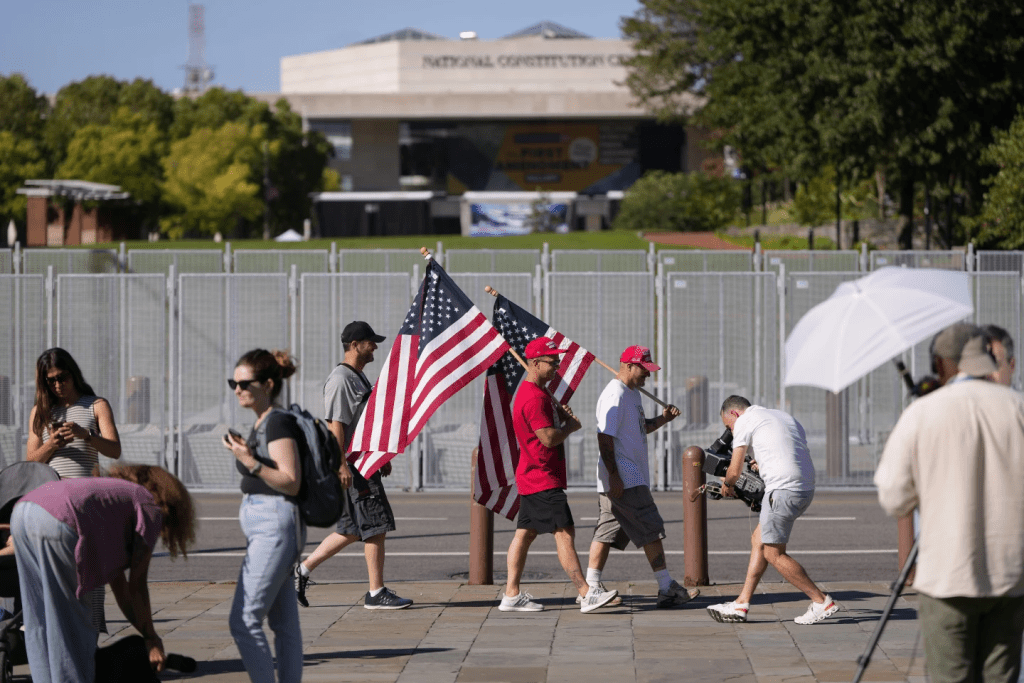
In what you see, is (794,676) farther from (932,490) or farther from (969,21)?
(969,21)

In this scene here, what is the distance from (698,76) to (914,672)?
178 feet

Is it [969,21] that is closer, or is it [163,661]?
[163,661]

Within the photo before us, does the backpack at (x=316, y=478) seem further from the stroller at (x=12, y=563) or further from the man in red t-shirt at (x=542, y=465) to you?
the man in red t-shirt at (x=542, y=465)

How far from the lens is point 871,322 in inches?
239

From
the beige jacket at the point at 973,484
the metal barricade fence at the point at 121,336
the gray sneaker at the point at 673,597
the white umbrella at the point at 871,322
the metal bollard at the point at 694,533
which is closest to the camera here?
the beige jacket at the point at 973,484

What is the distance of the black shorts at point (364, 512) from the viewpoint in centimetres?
936

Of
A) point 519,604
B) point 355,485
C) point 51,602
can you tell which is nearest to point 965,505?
point 51,602

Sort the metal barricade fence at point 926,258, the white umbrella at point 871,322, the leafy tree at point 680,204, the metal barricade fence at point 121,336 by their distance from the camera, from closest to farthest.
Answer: the white umbrella at point 871,322, the metal barricade fence at point 121,336, the metal barricade fence at point 926,258, the leafy tree at point 680,204

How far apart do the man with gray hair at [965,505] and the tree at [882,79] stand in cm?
2562

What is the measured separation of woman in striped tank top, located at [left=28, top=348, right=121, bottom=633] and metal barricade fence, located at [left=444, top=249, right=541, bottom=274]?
16.4 m

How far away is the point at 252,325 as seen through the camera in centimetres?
1748

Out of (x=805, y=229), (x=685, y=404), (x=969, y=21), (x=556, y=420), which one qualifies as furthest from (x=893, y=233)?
(x=556, y=420)

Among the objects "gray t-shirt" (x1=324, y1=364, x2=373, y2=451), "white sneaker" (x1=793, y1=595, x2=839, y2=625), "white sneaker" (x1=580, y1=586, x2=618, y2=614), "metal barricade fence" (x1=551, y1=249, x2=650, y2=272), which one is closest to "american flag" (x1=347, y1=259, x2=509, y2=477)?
"gray t-shirt" (x1=324, y1=364, x2=373, y2=451)

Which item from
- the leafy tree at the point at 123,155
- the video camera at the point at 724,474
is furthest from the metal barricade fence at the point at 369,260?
the leafy tree at the point at 123,155
